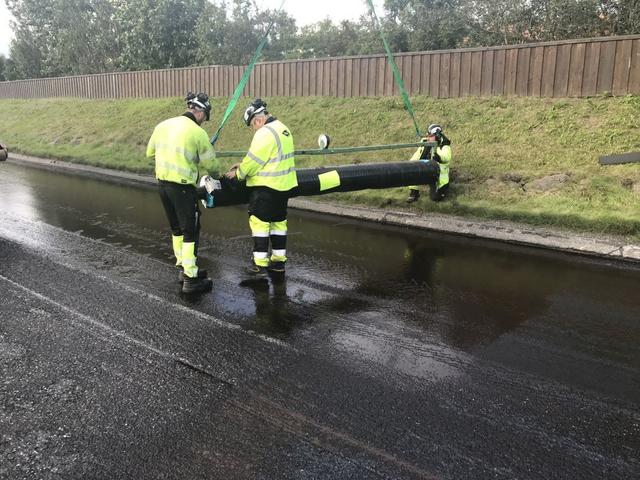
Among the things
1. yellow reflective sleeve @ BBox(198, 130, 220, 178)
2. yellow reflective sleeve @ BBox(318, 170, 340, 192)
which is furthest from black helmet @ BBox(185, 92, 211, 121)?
yellow reflective sleeve @ BBox(318, 170, 340, 192)

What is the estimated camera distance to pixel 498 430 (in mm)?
3273

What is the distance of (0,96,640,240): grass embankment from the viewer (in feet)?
27.7

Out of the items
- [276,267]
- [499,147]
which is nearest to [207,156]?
[276,267]

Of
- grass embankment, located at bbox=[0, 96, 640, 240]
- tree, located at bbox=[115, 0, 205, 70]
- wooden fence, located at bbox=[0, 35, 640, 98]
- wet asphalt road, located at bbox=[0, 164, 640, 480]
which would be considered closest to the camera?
wet asphalt road, located at bbox=[0, 164, 640, 480]

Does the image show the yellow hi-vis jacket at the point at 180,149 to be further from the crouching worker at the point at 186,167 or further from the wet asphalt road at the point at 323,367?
the wet asphalt road at the point at 323,367

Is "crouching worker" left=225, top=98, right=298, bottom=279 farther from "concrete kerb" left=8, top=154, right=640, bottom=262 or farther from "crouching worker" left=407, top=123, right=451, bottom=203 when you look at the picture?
"crouching worker" left=407, top=123, right=451, bottom=203

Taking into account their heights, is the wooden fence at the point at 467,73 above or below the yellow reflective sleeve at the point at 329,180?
above

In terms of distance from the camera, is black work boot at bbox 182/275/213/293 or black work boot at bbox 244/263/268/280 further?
black work boot at bbox 244/263/268/280

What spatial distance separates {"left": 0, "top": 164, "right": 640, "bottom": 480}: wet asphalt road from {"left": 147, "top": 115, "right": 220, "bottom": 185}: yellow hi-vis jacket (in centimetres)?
120

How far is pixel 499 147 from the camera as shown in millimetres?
10805

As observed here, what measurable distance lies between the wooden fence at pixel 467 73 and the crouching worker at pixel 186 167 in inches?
354

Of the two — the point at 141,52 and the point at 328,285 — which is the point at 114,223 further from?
the point at 141,52

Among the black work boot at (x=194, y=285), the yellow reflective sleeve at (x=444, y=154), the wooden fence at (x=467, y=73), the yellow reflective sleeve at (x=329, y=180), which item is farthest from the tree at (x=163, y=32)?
the black work boot at (x=194, y=285)

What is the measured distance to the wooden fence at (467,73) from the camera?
447 inches
